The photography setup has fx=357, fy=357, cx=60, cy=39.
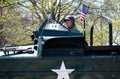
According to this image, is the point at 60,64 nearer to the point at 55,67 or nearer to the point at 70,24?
the point at 55,67

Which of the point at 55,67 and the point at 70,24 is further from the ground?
the point at 70,24

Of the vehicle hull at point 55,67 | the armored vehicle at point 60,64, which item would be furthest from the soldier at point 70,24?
the vehicle hull at point 55,67

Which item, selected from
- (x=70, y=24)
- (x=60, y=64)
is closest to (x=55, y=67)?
(x=60, y=64)

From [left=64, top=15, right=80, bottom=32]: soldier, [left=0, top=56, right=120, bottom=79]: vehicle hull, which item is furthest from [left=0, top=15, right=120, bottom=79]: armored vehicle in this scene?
[left=64, top=15, right=80, bottom=32]: soldier

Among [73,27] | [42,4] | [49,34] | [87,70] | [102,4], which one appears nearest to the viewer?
[87,70]

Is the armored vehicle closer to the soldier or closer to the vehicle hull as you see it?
the vehicle hull

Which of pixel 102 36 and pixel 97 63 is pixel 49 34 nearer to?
pixel 97 63

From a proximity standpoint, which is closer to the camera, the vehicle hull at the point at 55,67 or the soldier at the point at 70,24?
the vehicle hull at the point at 55,67

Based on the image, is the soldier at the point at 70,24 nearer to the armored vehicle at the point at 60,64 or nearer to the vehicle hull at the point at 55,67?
the armored vehicle at the point at 60,64

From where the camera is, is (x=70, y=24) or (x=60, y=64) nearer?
(x=60, y=64)

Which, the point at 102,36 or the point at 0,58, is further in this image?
the point at 102,36

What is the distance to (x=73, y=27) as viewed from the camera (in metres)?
5.62

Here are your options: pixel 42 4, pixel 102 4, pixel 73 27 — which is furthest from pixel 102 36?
pixel 73 27

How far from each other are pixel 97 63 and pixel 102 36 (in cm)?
1751
